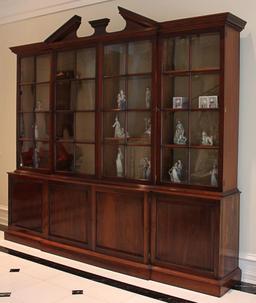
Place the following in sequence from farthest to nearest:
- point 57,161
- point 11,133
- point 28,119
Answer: point 11,133
point 28,119
point 57,161

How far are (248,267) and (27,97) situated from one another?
3.15 meters

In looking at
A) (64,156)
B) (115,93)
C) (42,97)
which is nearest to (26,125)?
(42,97)

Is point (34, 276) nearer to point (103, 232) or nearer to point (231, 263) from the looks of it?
point (103, 232)

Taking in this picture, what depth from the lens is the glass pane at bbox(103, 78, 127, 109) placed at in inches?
164

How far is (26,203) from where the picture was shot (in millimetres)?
4949

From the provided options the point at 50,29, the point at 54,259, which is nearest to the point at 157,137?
the point at 54,259

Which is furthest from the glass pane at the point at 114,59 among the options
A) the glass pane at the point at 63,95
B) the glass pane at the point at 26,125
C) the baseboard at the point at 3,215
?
the baseboard at the point at 3,215

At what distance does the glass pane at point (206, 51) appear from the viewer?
356 centimetres

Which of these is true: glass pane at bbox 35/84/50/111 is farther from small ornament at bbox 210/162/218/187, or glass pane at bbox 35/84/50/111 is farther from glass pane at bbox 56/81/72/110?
small ornament at bbox 210/162/218/187

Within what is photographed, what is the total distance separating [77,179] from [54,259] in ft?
2.93

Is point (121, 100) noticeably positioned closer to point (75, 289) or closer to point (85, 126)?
point (85, 126)

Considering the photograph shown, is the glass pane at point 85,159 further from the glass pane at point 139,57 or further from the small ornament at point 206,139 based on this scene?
the small ornament at point 206,139

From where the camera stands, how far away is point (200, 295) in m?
3.54

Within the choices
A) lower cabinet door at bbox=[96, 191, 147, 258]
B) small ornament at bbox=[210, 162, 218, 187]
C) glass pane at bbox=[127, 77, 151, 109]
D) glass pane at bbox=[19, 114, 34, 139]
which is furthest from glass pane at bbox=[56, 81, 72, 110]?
small ornament at bbox=[210, 162, 218, 187]
